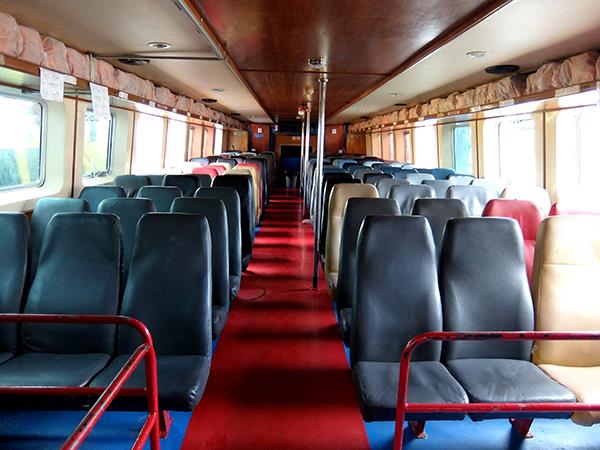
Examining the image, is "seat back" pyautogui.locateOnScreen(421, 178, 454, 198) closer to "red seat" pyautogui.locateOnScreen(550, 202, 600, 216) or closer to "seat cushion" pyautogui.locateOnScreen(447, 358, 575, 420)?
"red seat" pyautogui.locateOnScreen(550, 202, 600, 216)

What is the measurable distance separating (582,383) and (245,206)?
3.64 meters

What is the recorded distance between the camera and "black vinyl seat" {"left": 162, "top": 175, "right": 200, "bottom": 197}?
5807mm

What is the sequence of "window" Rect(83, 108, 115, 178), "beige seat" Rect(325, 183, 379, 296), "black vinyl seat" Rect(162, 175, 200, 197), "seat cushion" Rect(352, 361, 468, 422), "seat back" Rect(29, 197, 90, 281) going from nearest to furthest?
1. "seat cushion" Rect(352, 361, 468, 422)
2. "seat back" Rect(29, 197, 90, 281)
3. "beige seat" Rect(325, 183, 379, 296)
4. "black vinyl seat" Rect(162, 175, 200, 197)
5. "window" Rect(83, 108, 115, 178)

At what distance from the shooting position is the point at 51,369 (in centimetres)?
223

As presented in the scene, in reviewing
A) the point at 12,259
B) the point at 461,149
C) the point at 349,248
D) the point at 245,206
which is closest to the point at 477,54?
the point at 349,248

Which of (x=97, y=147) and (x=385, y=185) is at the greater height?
(x=97, y=147)

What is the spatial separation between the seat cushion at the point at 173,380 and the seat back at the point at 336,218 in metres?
1.85

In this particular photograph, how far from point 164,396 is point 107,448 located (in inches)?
22.4

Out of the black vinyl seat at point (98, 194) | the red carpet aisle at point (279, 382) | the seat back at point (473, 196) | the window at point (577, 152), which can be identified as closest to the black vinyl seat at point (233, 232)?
the red carpet aisle at point (279, 382)

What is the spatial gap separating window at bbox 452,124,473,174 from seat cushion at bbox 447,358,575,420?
23.1 ft

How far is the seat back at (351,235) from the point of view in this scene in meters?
3.22

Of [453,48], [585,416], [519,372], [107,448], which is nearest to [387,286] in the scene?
[519,372]

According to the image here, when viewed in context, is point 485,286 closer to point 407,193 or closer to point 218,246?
point 218,246

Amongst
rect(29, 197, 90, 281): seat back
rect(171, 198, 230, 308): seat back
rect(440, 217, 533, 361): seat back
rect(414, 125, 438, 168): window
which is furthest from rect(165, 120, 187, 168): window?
rect(440, 217, 533, 361): seat back
